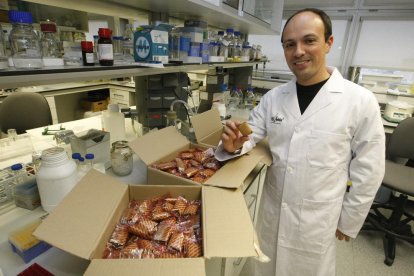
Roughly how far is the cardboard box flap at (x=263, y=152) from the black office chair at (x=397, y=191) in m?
1.21

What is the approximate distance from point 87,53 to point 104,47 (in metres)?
0.07

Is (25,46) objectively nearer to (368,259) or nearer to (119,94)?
(368,259)

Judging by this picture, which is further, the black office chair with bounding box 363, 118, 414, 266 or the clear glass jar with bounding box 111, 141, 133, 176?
the black office chair with bounding box 363, 118, 414, 266

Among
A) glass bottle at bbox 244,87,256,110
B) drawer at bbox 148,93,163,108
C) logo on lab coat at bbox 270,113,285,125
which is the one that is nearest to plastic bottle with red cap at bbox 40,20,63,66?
drawer at bbox 148,93,163,108

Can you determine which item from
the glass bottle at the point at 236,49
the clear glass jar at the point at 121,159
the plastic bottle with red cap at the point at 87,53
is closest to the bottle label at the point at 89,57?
the plastic bottle with red cap at the point at 87,53

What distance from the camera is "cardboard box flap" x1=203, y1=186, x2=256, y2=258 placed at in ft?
2.18

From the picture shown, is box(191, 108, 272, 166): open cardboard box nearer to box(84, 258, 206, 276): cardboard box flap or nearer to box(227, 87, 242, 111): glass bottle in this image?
box(84, 258, 206, 276): cardboard box flap

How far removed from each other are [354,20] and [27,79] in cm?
406

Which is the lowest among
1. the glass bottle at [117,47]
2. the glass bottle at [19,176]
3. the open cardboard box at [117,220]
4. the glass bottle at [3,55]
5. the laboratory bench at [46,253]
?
the laboratory bench at [46,253]

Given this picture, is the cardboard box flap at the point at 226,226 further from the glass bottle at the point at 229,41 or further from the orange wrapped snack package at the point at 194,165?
the glass bottle at the point at 229,41

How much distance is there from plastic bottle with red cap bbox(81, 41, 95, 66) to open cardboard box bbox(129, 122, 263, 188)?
0.38 meters

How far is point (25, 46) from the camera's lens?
77 cm

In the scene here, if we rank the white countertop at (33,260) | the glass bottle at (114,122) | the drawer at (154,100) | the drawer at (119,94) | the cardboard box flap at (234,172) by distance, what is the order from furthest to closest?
1. the drawer at (119,94)
2. the drawer at (154,100)
3. the glass bottle at (114,122)
4. the cardboard box flap at (234,172)
5. the white countertop at (33,260)

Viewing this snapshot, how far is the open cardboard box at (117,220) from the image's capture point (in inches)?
23.9
